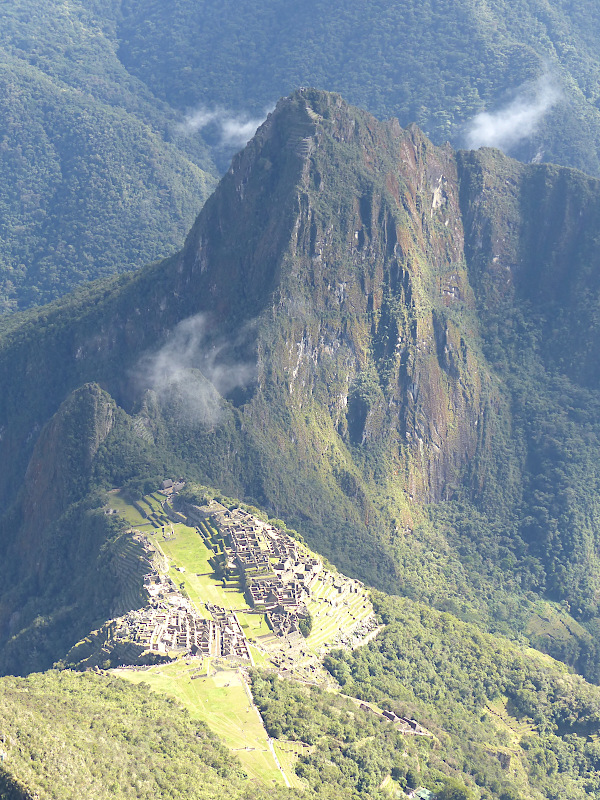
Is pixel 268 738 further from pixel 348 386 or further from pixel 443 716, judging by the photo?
pixel 348 386

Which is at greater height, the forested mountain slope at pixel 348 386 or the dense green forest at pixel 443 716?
the forested mountain slope at pixel 348 386

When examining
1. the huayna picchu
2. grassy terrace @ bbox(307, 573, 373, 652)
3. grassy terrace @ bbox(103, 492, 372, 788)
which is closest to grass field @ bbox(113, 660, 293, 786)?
grassy terrace @ bbox(103, 492, 372, 788)

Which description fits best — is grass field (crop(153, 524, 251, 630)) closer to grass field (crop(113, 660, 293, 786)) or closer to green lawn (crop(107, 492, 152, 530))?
green lawn (crop(107, 492, 152, 530))

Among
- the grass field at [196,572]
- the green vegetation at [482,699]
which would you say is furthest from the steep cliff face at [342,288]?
the green vegetation at [482,699]

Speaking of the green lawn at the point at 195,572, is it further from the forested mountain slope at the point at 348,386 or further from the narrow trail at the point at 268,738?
the narrow trail at the point at 268,738

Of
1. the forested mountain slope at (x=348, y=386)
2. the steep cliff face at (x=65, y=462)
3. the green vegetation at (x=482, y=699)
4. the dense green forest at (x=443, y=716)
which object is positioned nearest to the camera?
the dense green forest at (x=443, y=716)

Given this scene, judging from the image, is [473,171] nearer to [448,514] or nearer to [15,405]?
[448,514]

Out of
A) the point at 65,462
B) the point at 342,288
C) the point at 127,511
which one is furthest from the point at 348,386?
the point at 127,511

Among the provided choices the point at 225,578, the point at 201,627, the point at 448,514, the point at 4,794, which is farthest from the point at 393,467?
the point at 4,794
